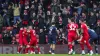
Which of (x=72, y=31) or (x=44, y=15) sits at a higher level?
(x=44, y=15)

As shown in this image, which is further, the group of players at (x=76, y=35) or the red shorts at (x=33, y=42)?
the red shorts at (x=33, y=42)

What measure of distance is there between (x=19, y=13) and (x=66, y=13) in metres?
3.68

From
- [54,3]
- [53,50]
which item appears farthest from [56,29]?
[54,3]

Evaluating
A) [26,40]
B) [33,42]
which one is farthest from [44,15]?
[33,42]

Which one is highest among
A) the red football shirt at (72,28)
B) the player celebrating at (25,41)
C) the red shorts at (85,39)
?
the red football shirt at (72,28)

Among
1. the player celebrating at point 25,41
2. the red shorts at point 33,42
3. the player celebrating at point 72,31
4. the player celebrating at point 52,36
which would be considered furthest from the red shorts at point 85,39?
the player celebrating at point 25,41

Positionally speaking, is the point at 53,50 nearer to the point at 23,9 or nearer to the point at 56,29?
the point at 56,29

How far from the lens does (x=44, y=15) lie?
3456 cm

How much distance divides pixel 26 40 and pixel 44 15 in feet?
11.0

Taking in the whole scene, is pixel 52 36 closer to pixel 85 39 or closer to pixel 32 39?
pixel 32 39

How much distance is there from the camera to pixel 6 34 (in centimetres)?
3381

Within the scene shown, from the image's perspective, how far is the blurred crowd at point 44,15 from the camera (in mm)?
33125

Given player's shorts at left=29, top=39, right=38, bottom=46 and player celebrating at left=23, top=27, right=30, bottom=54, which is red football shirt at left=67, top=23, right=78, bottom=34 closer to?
player's shorts at left=29, top=39, right=38, bottom=46

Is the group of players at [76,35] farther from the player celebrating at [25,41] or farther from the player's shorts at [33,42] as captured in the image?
the player celebrating at [25,41]
